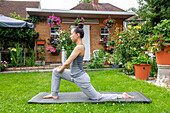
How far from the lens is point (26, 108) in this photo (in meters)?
2.57

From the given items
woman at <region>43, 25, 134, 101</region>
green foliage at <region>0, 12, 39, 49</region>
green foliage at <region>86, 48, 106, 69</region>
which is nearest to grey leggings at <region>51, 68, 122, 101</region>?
woman at <region>43, 25, 134, 101</region>

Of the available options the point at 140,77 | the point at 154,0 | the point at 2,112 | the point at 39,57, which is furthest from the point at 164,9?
the point at 2,112

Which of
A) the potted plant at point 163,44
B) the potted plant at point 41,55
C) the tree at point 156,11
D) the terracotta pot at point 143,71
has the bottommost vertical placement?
the terracotta pot at point 143,71

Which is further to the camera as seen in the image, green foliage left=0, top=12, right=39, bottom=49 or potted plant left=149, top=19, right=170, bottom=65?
green foliage left=0, top=12, right=39, bottom=49

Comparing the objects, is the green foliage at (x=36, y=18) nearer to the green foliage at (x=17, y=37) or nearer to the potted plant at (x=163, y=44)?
the green foliage at (x=17, y=37)

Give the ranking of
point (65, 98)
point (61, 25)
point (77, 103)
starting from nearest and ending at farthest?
point (77, 103)
point (65, 98)
point (61, 25)

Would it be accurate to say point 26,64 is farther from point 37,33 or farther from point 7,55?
point 37,33

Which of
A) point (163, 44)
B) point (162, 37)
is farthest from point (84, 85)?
point (162, 37)

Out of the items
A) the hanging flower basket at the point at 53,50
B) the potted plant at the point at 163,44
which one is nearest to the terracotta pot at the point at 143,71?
the potted plant at the point at 163,44

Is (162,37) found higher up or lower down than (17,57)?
higher up

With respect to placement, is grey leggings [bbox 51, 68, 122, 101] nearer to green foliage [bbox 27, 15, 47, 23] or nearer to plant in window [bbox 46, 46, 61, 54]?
plant in window [bbox 46, 46, 61, 54]

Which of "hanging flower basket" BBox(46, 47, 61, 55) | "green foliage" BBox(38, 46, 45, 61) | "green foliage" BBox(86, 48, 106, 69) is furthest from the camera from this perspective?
"hanging flower basket" BBox(46, 47, 61, 55)

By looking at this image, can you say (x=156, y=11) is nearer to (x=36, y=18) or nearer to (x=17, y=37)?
(x=36, y=18)

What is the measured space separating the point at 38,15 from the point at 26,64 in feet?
9.18
